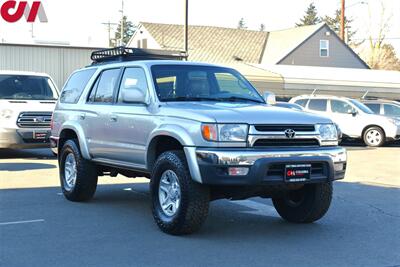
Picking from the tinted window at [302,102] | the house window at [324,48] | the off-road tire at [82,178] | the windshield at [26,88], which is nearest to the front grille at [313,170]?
the off-road tire at [82,178]

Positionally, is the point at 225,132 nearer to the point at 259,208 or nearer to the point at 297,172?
the point at 297,172

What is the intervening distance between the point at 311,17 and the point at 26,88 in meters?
84.7

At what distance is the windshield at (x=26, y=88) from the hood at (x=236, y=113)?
8908mm

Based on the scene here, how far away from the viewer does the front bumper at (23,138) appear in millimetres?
13688

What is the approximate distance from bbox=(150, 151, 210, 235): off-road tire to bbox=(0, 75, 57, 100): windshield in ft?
30.3

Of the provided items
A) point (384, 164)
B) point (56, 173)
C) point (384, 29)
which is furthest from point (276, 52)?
point (56, 173)

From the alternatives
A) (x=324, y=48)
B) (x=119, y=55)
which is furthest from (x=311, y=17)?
(x=119, y=55)

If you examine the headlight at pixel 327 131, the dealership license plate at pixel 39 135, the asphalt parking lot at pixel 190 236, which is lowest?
the asphalt parking lot at pixel 190 236

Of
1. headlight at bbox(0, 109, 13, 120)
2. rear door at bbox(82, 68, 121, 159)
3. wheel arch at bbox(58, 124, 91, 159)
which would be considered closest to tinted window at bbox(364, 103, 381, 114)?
headlight at bbox(0, 109, 13, 120)

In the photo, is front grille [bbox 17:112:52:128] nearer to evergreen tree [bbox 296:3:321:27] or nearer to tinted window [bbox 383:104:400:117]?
tinted window [bbox 383:104:400:117]

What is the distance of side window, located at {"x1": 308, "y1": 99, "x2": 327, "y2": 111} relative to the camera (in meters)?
21.1

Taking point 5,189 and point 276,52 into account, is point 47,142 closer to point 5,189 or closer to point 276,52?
point 5,189

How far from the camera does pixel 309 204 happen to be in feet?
23.2

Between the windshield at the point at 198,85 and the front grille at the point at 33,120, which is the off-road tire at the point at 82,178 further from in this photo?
the front grille at the point at 33,120
